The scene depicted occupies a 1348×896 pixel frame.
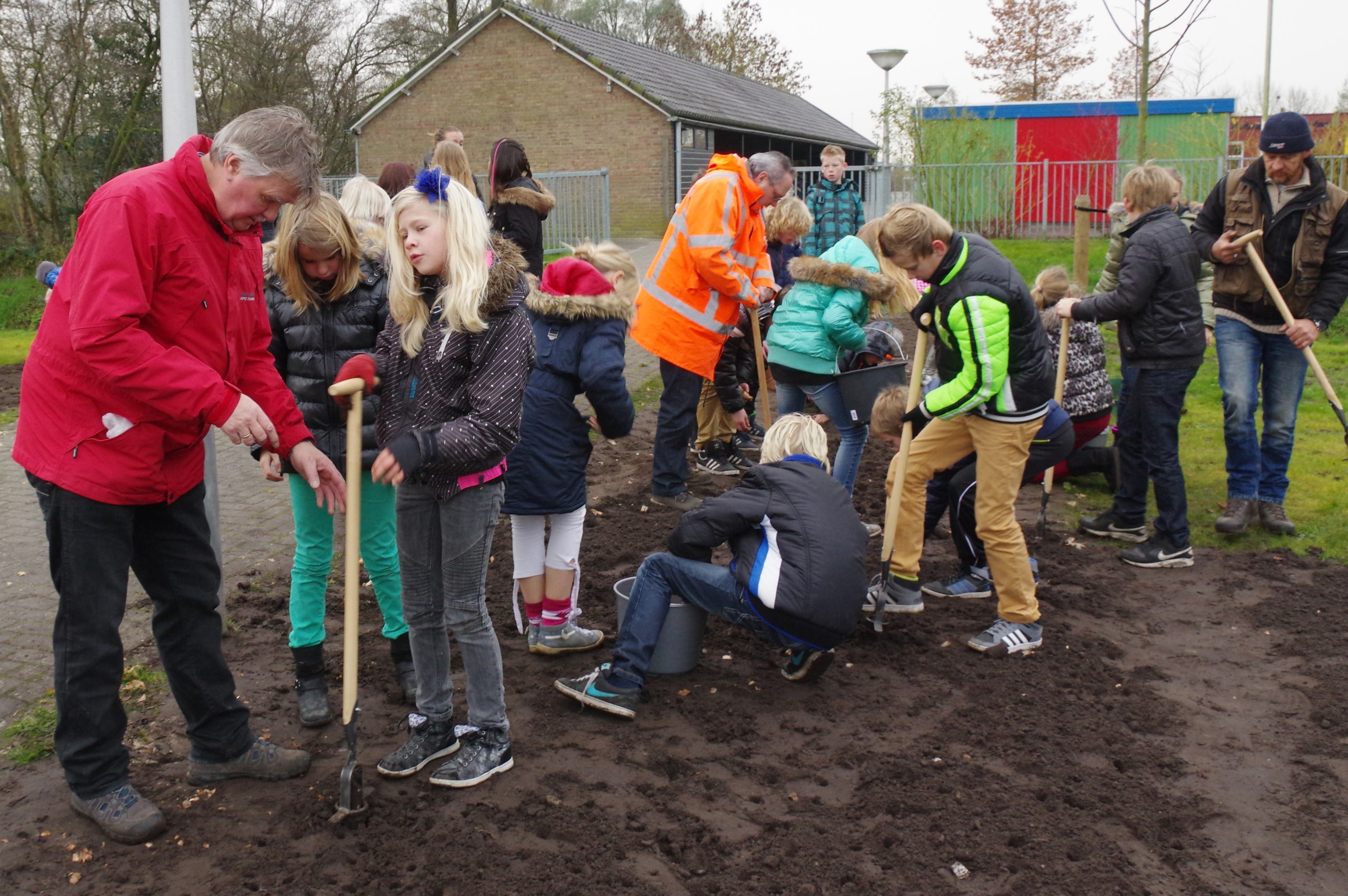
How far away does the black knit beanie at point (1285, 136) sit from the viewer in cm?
605

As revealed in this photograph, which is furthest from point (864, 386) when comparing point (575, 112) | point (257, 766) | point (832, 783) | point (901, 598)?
point (575, 112)

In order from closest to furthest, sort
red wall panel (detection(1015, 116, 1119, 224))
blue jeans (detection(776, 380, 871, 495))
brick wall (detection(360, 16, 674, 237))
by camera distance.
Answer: blue jeans (detection(776, 380, 871, 495)), red wall panel (detection(1015, 116, 1119, 224)), brick wall (detection(360, 16, 674, 237))

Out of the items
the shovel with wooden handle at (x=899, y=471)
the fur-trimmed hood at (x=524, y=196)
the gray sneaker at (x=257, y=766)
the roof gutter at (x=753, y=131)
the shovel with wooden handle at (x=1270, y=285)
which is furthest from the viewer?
the roof gutter at (x=753, y=131)

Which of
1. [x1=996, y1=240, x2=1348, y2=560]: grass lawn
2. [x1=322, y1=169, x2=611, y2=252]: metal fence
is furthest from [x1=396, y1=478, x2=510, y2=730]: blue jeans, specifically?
[x1=322, y1=169, x2=611, y2=252]: metal fence

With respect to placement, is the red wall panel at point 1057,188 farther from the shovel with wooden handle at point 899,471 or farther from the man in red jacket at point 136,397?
the man in red jacket at point 136,397

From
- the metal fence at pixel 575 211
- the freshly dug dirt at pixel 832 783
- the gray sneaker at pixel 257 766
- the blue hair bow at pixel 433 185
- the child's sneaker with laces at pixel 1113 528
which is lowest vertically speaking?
the freshly dug dirt at pixel 832 783

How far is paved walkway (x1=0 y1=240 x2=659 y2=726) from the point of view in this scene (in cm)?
461

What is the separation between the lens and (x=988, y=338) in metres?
4.57

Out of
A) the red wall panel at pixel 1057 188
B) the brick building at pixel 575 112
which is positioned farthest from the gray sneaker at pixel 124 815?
the brick building at pixel 575 112

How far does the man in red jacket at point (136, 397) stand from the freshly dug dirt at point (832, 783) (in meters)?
0.41

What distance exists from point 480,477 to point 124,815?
4.92 ft

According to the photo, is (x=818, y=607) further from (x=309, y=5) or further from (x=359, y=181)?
(x=309, y=5)

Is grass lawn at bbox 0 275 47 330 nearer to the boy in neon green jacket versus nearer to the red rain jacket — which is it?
the red rain jacket

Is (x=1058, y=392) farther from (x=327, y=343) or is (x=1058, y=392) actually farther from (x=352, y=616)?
(x=352, y=616)
